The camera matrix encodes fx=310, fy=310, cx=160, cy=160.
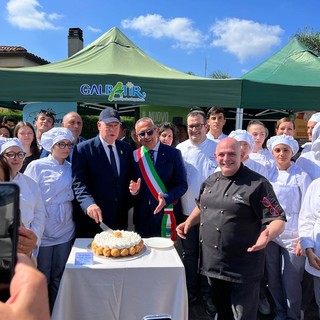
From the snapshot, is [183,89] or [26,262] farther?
[183,89]

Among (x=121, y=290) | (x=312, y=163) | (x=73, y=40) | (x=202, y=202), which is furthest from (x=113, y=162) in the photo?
(x=73, y=40)

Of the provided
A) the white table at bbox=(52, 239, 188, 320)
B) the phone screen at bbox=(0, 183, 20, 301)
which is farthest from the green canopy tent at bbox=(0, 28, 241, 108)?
the phone screen at bbox=(0, 183, 20, 301)

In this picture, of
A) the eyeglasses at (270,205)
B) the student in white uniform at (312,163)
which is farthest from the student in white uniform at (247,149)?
the eyeglasses at (270,205)

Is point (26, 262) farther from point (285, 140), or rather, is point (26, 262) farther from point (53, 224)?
point (285, 140)

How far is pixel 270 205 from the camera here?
6.88ft

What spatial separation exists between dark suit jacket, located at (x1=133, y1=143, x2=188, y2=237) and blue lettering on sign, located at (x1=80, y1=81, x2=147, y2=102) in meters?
1.42

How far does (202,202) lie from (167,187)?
2.33 ft

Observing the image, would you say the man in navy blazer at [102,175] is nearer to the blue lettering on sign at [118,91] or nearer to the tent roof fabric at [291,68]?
the blue lettering on sign at [118,91]

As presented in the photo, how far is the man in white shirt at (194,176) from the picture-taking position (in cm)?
330

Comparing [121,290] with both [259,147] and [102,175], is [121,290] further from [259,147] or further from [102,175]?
[259,147]

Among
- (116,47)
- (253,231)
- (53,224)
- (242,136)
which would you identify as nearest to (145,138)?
(242,136)

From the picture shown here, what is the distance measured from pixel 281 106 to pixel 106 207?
9.91ft

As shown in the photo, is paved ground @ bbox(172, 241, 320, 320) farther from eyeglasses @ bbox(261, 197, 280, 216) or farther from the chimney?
the chimney

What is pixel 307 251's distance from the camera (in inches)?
93.2
